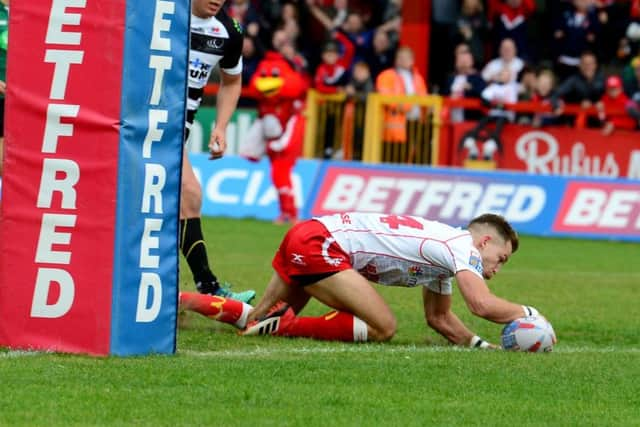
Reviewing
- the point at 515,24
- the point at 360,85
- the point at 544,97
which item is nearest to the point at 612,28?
the point at 515,24

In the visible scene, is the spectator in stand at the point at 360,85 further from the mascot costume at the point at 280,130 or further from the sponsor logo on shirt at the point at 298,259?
the sponsor logo on shirt at the point at 298,259

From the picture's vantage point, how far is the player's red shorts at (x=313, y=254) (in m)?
9.16

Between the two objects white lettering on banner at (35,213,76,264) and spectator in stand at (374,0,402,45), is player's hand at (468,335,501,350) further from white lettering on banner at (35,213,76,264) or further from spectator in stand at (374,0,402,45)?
spectator in stand at (374,0,402,45)

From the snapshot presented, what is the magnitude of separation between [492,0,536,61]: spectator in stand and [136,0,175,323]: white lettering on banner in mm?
16698

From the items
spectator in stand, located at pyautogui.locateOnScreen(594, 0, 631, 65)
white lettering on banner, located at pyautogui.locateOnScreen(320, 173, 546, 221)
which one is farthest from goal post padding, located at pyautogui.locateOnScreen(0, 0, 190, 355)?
spectator in stand, located at pyautogui.locateOnScreen(594, 0, 631, 65)

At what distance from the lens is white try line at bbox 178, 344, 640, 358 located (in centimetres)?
832

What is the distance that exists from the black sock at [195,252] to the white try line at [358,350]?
1542 mm

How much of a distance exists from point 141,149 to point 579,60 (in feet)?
54.2

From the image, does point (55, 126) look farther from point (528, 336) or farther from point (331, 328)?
point (528, 336)

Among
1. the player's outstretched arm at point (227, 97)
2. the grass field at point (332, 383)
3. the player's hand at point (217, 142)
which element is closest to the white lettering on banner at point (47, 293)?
the grass field at point (332, 383)

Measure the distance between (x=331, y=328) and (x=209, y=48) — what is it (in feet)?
7.24

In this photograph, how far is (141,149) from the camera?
766cm

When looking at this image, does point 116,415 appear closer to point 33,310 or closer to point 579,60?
point 33,310

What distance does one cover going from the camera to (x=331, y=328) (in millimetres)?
9289
